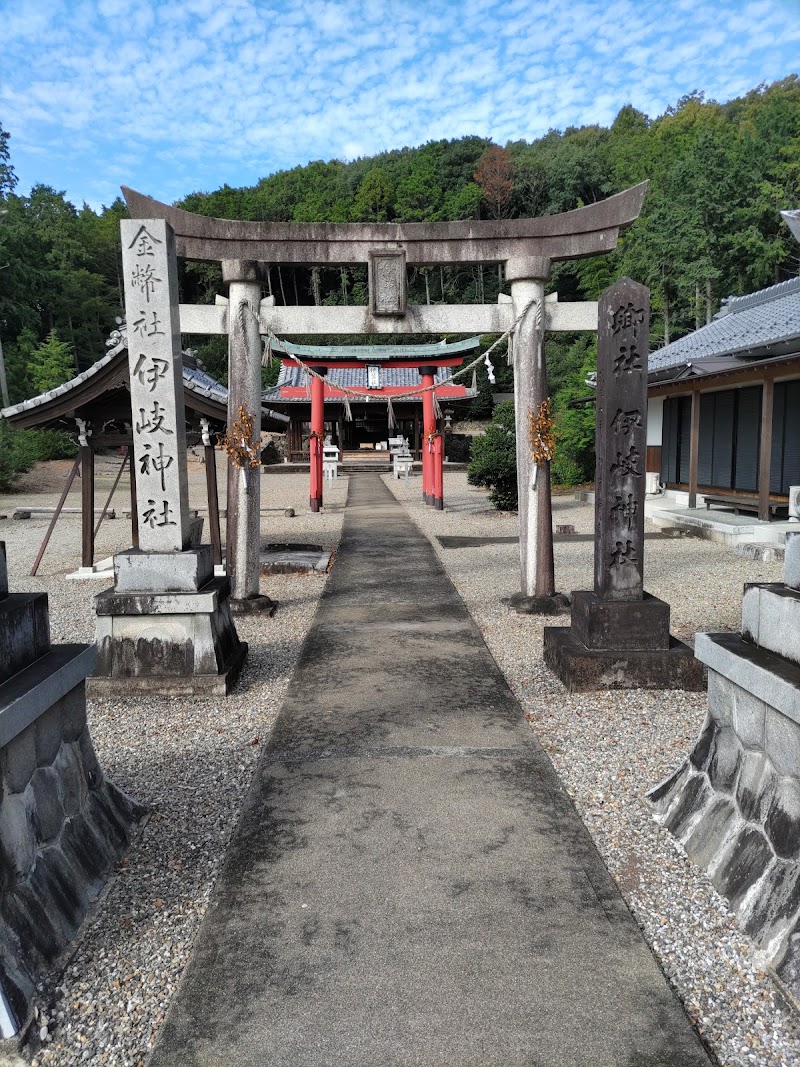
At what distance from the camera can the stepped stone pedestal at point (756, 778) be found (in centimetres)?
233

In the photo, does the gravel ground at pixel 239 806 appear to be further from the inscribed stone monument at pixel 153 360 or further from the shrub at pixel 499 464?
the shrub at pixel 499 464

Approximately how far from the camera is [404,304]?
718 cm

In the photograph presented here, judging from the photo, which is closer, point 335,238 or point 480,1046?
point 480,1046

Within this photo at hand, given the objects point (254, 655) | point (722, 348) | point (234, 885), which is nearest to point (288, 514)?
point (722, 348)

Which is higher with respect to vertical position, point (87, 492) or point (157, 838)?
point (87, 492)

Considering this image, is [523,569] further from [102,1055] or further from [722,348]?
[722,348]

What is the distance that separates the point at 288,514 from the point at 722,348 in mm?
10054

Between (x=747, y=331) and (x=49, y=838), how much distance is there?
15572mm

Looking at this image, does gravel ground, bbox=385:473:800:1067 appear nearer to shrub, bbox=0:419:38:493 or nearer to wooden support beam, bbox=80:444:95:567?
wooden support beam, bbox=80:444:95:567

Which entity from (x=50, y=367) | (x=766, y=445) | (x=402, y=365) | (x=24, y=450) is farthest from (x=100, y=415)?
(x=50, y=367)

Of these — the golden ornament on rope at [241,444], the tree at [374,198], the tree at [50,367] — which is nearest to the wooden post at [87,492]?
the golden ornament on rope at [241,444]

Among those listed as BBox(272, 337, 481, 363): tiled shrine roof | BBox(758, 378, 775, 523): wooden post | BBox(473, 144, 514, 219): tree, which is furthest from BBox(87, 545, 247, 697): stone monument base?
BBox(473, 144, 514, 219): tree

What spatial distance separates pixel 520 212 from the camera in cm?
5600

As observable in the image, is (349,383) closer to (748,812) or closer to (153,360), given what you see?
(153,360)
